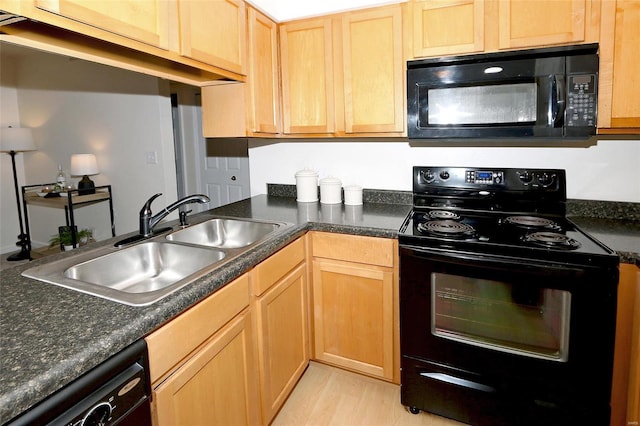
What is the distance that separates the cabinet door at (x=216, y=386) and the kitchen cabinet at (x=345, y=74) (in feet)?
4.04

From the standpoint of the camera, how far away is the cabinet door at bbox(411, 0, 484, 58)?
1754 mm

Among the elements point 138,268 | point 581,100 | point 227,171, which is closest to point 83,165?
point 227,171

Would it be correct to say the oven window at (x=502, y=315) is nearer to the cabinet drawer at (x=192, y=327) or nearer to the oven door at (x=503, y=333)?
the oven door at (x=503, y=333)

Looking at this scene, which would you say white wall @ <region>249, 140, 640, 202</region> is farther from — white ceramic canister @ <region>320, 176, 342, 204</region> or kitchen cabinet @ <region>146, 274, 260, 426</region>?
kitchen cabinet @ <region>146, 274, 260, 426</region>

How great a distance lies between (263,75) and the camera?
2082 millimetres

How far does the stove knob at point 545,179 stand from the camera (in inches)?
76.9

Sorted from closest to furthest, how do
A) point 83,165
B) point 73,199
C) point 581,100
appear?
point 581,100 < point 73,199 < point 83,165

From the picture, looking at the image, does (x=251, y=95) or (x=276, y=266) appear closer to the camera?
(x=276, y=266)

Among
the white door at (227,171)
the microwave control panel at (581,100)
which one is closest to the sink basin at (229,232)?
the microwave control panel at (581,100)

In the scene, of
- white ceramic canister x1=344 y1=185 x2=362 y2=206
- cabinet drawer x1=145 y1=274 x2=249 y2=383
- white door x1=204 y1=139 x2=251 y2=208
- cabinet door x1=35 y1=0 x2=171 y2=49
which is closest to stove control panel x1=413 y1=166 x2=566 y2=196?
white ceramic canister x1=344 y1=185 x2=362 y2=206

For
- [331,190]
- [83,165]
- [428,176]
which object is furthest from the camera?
[83,165]

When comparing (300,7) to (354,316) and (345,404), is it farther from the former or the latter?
(345,404)

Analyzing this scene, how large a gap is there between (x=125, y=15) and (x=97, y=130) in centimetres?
354

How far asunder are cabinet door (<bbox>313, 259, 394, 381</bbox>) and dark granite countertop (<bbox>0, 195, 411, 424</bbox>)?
0.57 meters
